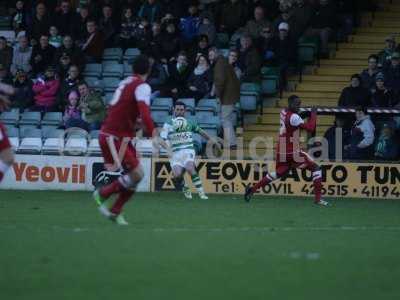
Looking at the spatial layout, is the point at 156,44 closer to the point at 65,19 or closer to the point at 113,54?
the point at 113,54

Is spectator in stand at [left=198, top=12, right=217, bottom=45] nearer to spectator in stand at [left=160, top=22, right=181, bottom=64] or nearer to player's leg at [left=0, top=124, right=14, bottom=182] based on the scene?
spectator in stand at [left=160, top=22, right=181, bottom=64]

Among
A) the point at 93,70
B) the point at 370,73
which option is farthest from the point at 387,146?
the point at 93,70

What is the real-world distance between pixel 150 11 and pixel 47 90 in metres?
3.31

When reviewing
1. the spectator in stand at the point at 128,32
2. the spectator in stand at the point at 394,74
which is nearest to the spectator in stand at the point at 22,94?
the spectator in stand at the point at 128,32

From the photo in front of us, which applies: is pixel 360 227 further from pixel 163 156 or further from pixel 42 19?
pixel 42 19

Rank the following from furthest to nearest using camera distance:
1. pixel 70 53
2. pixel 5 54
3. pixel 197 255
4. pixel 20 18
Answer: pixel 20 18 < pixel 5 54 < pixel 70 53 < pixel 197 255

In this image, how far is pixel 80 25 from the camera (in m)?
28.7

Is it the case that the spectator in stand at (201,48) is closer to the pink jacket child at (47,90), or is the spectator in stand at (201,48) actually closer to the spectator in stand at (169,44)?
the spectator in stand at (169,44)

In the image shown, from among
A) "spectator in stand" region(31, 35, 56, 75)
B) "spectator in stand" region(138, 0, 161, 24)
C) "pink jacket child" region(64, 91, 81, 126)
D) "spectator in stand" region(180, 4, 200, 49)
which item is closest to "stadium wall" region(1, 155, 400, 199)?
"pink jacket child" region(64, 91, 81, 126)

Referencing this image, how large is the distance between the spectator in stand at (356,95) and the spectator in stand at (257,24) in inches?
129

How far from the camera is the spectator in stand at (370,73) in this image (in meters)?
24.8

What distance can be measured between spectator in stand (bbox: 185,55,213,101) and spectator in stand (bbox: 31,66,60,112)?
10.2 ft

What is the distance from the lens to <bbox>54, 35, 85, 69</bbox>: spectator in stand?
1076 inches

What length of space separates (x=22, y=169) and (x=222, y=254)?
13889 mm
